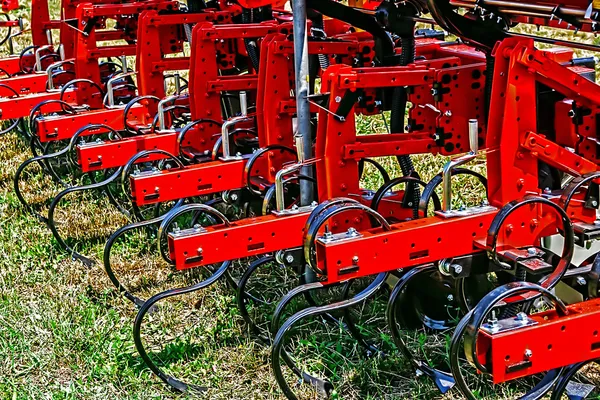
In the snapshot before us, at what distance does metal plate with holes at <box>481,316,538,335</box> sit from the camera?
3.26 m

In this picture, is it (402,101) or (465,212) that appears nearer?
(465,212)

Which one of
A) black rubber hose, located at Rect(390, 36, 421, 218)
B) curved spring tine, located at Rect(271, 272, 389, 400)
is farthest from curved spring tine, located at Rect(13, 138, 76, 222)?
curved spring tine, located at Rect(271, 272, 389, 400)

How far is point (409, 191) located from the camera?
16.5 feet

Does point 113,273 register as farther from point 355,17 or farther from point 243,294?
point 355,17

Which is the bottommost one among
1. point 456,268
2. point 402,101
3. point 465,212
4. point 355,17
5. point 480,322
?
point 456,268

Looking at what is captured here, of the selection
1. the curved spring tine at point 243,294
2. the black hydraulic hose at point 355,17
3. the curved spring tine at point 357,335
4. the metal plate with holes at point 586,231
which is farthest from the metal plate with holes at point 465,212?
the black hydraulic hose at point 355,17

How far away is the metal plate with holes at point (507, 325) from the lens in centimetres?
326

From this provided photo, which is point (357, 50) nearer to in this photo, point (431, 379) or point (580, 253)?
point (580, 253)

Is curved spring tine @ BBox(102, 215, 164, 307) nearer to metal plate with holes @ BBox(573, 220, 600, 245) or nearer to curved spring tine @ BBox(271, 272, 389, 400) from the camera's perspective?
curved spring tine @ BBox(271, 272, 389, 400)

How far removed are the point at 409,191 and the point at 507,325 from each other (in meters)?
1.82

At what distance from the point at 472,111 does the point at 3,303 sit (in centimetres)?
308

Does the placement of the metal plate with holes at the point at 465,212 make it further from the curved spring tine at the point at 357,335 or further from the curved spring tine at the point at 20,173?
the curved spring tine at the point at 20,173

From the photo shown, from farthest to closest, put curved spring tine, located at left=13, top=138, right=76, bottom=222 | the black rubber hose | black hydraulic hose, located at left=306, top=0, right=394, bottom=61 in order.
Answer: curved spring tine, located at left=13, top=138, right=76, bottom=222 < black hydraulic hose, located at left=306, top=0, right=394, bottom=61 < the black rubber hose

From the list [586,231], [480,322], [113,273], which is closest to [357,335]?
[586,231]
